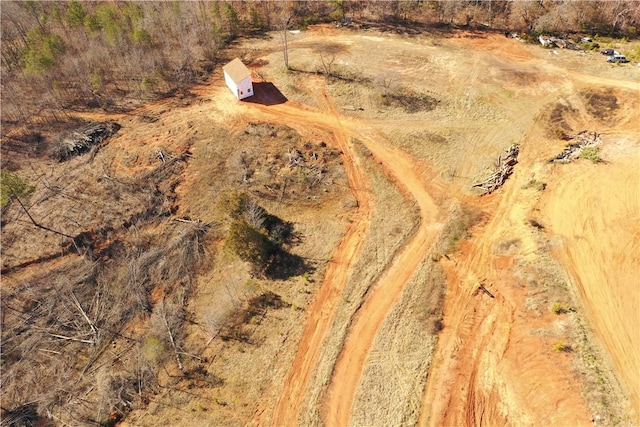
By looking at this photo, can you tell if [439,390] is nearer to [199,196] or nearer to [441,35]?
[199,196]

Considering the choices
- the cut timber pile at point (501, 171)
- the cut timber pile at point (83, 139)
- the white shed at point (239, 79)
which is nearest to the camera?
the cut timber pile at point (501, 171)

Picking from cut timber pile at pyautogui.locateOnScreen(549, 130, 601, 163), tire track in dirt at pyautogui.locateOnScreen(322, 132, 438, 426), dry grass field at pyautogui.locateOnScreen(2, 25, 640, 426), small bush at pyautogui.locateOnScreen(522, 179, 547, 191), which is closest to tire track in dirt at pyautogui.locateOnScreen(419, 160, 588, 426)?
dry grass field at pyautogui.locateOnScreen(2, 25, 640, 426)

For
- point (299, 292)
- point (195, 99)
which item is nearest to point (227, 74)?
point (195, 99)

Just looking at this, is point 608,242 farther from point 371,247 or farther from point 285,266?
point 285,266

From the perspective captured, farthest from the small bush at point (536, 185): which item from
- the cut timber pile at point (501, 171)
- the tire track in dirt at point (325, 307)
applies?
the tire track in dirt at point (325, 307)

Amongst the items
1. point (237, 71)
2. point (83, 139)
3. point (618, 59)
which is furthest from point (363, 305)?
point (618, 59)

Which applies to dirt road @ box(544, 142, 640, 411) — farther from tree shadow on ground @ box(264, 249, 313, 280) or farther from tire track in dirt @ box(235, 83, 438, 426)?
tree shadow on ground @ box(264, 249, 313, 280)

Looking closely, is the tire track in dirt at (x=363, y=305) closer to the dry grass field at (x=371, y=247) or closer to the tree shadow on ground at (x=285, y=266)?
the dry grass field at (x=371, y=247)

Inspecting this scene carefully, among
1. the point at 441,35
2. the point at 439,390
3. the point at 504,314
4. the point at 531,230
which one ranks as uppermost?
the point at 441,35
